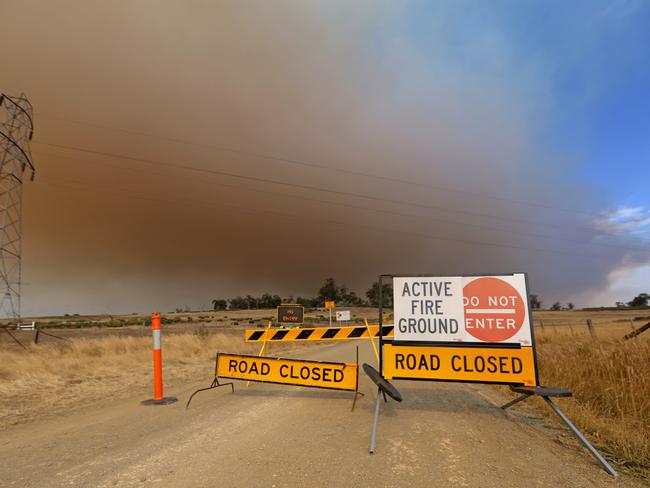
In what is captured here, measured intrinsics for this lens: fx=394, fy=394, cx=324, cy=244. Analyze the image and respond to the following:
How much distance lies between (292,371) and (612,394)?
5.82m

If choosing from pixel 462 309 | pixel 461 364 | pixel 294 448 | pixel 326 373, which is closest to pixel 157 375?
pixel 326 373

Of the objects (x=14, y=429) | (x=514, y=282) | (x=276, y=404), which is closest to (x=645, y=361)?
(x=514, y=282)

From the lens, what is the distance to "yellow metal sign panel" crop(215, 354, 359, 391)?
24.5 ft

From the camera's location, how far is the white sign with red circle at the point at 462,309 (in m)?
5.84

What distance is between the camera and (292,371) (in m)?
7.86

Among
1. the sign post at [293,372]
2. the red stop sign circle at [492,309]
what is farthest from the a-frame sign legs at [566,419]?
the sign post at [293,372]

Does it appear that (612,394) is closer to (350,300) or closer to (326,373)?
(326,373)

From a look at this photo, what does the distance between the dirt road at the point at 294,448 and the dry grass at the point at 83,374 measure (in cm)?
154

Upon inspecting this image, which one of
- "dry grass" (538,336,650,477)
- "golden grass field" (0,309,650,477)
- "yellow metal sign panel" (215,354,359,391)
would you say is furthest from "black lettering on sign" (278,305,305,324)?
"dry grass" (538,336,650,477)

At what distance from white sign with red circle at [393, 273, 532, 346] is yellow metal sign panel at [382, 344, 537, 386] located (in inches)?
6.1

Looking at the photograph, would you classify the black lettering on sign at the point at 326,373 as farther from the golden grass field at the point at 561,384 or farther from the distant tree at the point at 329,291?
the distant tree at the point at 329,291

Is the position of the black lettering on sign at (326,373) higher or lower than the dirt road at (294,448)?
higher

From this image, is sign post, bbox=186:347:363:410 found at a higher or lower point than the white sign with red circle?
lower

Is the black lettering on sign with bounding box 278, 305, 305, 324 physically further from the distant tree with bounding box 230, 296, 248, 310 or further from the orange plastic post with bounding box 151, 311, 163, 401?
the distant tree with bounding box 230, 296, 248, 310
